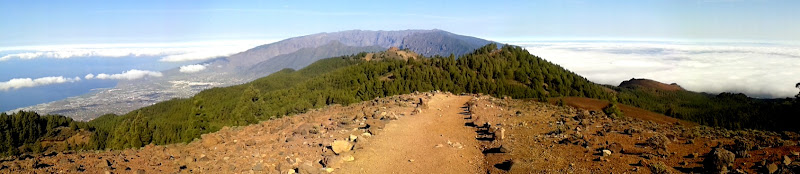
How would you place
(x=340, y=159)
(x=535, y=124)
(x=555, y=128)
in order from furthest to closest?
(x=535, y=124) → (x=555, y=128) → (x=340, y=159)

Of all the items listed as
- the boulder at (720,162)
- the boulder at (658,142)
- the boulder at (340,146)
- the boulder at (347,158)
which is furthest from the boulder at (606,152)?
the boulder at (340,146)

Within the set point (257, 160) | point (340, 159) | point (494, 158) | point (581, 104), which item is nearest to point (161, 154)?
point (257, 160)

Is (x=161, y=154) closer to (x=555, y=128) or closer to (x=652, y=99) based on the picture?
(x=555, y=128)

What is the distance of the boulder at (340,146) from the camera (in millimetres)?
18406

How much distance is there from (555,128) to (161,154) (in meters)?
21.2

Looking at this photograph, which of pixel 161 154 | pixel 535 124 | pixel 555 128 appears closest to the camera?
pixel 161 154

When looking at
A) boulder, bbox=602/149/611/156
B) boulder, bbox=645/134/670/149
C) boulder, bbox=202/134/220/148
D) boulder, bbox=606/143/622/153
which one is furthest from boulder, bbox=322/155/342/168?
boulder, bbox=645/134/670/149

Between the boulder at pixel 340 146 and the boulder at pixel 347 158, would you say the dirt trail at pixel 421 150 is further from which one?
the boulder at pixel 340 146

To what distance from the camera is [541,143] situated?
62.6 ft

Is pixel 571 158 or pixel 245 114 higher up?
pixel 571 158

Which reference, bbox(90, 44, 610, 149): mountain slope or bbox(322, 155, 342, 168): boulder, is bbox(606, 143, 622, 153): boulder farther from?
bbox(90, 44, 610, 149): mountain slope

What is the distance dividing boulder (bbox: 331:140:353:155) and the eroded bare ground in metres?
0.05

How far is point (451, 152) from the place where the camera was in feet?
61.8

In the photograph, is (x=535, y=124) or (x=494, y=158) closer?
(x=494, y=158)
